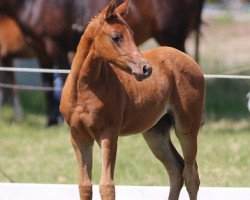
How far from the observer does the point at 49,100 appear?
11539 mm

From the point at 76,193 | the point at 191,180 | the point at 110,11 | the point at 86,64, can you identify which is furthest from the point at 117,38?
the point at 76,193

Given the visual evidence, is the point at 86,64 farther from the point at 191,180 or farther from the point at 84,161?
the point at 191,180

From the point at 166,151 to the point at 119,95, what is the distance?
0.93m

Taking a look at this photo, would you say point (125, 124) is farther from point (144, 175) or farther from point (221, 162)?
point (221, 162)

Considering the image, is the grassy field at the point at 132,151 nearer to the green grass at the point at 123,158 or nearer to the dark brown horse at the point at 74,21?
the green grass at the point at 123,158

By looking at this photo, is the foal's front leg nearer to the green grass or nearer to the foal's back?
the foal's back

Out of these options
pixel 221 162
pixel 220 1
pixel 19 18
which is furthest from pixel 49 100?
pixel 220 1

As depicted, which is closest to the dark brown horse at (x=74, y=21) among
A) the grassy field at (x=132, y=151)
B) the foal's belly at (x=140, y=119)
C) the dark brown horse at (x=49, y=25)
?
the dark brown horse at (x=49, y=25)

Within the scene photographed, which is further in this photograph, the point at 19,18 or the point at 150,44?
the point at 150,44

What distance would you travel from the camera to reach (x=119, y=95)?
5438mm

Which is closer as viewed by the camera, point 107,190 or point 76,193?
point 107,190

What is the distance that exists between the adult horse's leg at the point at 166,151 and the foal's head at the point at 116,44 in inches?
40.9

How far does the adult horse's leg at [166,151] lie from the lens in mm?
6195

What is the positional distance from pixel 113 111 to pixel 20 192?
1563 mm
